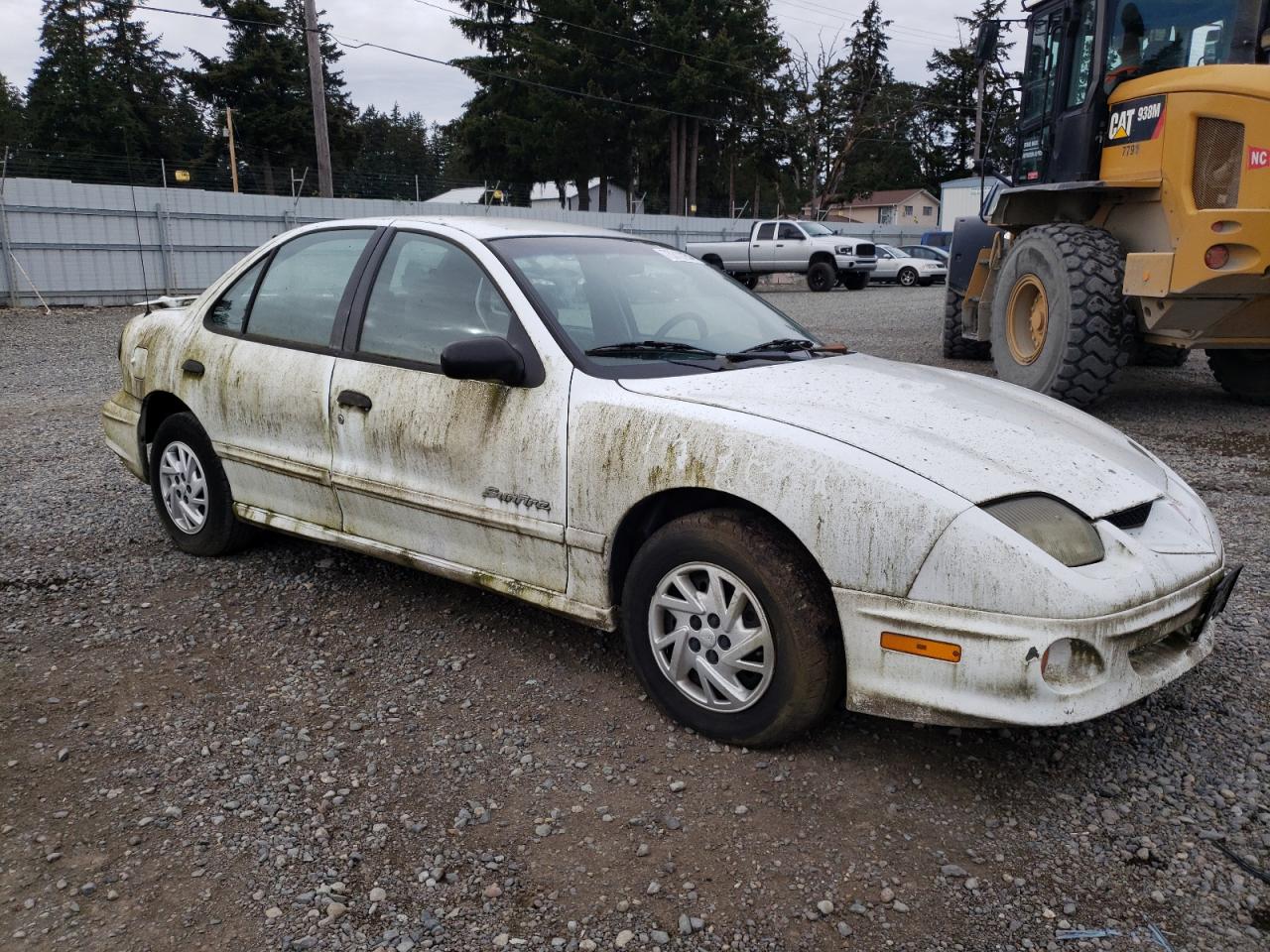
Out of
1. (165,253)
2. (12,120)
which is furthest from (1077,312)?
(12,120)

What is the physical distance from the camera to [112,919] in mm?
2297

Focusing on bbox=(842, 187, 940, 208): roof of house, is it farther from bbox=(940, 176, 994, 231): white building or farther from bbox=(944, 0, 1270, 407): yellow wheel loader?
bbox=(944, 0, 1270, 407): yellow wheel loader

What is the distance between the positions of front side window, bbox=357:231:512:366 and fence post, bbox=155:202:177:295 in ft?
58.0

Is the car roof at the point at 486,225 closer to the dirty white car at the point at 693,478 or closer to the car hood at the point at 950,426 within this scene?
the dirty white car at the point at 693,478

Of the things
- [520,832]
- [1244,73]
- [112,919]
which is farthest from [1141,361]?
[112,919]

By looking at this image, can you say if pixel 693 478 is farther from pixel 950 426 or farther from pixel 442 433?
pixel 442 433

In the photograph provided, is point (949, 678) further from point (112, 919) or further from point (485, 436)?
point (112, 919)

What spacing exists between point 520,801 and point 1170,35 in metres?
7.07

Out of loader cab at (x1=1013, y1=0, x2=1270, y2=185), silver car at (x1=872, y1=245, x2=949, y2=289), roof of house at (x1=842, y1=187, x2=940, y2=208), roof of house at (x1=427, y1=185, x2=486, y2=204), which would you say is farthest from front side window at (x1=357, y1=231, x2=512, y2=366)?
roof of house at (x1=842, y1=187, x2=940, y2=208)

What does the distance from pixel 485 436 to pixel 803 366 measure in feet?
3.68

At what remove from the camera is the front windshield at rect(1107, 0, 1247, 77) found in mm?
6746

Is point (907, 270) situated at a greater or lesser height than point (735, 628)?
greater

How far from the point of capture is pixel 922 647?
2598 millimetres

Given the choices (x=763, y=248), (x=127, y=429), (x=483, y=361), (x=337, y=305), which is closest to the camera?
(x=483, y=361)
